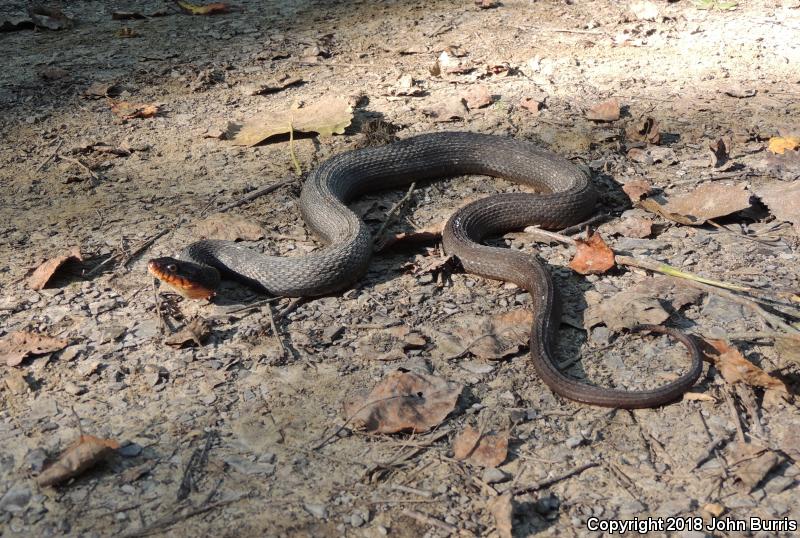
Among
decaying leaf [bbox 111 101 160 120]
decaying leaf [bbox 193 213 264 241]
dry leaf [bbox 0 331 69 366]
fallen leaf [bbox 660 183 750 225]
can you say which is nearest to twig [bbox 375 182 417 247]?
decaying leaf [bbox 193 213 264 241]

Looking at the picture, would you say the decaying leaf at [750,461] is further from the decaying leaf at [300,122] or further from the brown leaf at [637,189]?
the decaying leaf at [300,122]

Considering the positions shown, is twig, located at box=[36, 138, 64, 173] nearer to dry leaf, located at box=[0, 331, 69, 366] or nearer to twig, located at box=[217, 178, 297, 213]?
twig, located at box=[217, 178, 297, 213]

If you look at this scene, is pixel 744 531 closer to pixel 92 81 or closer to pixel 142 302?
pixel 142 302

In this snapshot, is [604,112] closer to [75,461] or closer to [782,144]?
[782,144]

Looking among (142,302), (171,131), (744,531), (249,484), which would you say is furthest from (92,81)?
(744,531)

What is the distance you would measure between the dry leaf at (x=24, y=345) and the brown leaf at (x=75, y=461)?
958mm

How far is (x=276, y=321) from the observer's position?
4879 millimetres

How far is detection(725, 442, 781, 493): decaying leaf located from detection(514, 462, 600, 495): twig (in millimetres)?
633

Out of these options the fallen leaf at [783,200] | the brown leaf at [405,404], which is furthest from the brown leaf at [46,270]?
the fallen leaf at [783,200]

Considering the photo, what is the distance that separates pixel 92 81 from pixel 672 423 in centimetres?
647

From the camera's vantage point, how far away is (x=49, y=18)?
913 cm

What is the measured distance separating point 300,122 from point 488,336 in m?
3.22

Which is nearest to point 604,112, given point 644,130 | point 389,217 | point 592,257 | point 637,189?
point 644,130

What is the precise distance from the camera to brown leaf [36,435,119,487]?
11.7 ft
